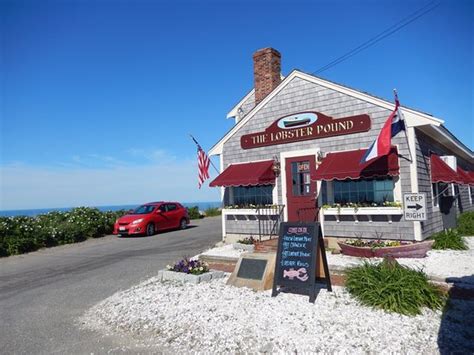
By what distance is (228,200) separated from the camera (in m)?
12.9

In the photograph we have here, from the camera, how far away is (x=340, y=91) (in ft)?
34.6

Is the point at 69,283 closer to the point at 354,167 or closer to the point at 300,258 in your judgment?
the point at 300,258

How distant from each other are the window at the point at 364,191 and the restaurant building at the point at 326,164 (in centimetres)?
2

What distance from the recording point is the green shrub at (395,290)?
17.7ft

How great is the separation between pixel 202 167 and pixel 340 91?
5430 mm

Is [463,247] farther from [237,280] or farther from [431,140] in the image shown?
[237,280]

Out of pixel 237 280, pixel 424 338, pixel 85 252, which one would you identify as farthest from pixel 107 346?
pixel 85 252

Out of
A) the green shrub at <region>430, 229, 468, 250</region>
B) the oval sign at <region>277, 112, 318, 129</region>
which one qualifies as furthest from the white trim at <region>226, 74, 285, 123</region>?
the green shrub at <region>430, 229, 468, 250</region>

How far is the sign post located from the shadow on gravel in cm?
144

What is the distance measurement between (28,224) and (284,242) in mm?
12000

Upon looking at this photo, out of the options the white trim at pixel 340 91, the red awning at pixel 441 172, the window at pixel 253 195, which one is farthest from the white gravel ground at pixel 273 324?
the red awning at pixel 441 172

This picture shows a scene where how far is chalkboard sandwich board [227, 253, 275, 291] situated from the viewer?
6.89 meters

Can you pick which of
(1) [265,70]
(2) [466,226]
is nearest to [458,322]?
(2) [466,226]

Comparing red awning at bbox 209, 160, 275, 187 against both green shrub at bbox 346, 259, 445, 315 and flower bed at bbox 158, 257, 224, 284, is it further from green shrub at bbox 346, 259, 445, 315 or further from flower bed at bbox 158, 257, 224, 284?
green shrub at bbox 346, 259, 445, 315
